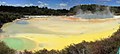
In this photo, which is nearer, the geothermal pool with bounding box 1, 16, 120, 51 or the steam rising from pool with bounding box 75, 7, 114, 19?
the geothermal pool with bounding box 1, 16, 120, 51

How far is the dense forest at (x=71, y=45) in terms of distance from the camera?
7988 millimetres

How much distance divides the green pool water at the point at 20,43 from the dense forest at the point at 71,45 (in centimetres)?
37

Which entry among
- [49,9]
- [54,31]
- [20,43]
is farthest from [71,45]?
[49,9]

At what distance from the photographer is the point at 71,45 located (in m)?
8.46

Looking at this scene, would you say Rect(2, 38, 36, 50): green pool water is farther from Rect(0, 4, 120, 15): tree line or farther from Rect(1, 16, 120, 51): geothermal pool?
Rect(0, 4, 120, 15): tree line

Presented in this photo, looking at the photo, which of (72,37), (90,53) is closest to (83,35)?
(72,37)

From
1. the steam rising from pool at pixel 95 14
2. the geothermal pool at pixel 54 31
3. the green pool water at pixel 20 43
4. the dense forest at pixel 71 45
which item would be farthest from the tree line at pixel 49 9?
the green pool water at pixel 20 43

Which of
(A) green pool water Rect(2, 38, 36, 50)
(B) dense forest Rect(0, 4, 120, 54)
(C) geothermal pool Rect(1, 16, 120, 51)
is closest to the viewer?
(B) dense forest Rect(0, 4, 120, 54)

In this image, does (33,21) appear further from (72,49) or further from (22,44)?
(72,49)

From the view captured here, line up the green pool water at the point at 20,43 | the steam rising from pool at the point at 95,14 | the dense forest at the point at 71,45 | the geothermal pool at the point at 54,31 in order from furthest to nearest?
the steam rising from pool at the point at 95,14, the geothermal pool at the point at 54,31, the green pool water at the point at 20,43, the dense forest at the point at 71,45

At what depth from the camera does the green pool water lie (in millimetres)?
9008

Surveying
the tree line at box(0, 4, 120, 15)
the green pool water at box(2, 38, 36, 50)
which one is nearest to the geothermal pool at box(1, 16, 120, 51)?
the green pool water at box(2, 38, 36, 50)

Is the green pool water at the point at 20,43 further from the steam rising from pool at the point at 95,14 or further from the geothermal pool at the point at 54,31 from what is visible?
the steam rising from pool at the point at 95,14

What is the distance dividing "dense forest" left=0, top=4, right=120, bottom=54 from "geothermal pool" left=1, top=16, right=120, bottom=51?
0.26m
